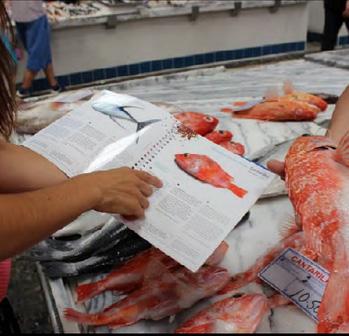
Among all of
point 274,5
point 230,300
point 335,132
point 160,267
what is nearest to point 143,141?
point 160,267

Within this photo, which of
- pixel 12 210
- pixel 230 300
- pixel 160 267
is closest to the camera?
pixel 12 210

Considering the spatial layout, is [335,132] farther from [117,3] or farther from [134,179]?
[117,3]

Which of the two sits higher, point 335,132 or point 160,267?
point 335,132

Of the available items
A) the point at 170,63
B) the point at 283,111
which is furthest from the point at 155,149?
the point at 170,63

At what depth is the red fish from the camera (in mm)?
1949

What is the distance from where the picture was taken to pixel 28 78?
4383 millimetres

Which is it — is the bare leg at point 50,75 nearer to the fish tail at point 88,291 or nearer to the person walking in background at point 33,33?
the person walking in background at point 33,33

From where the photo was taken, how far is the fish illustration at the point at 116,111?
1.40m

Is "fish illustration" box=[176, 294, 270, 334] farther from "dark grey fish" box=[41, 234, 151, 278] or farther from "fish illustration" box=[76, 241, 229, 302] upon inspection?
"dark grey fish" box=[41, 234, 151, 278]

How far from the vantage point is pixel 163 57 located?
5.14 meters

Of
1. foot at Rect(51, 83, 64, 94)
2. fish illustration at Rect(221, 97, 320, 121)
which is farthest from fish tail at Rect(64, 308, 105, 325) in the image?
foot at Rect(51, 83, 64, 94)

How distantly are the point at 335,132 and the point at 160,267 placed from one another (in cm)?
71

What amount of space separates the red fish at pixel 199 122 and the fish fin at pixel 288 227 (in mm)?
630

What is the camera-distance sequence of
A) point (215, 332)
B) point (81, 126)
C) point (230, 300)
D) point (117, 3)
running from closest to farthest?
1. point (215, 332)
2. point (230, 300)
3. point (81, 126)
4. point (117, 3)
